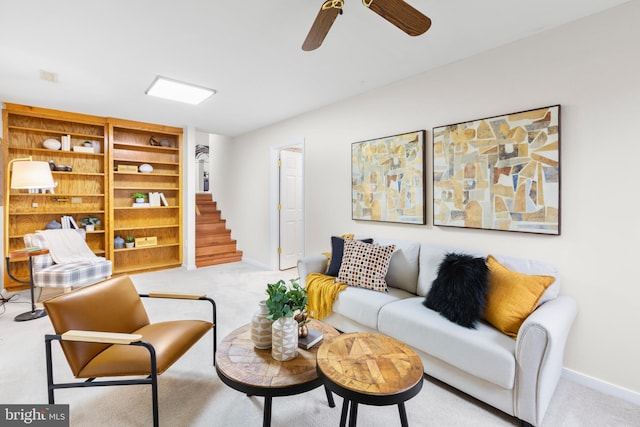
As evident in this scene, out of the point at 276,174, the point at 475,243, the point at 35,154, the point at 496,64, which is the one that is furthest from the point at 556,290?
the point at 35,154

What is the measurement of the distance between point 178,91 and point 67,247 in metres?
2.46

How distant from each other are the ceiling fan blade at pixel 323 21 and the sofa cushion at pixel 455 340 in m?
1.87

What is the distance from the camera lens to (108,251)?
462cm

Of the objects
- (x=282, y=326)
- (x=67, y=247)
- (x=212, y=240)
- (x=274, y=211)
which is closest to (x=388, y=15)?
(x=282, y=326)

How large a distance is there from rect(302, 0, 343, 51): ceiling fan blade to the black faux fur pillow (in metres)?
1.70

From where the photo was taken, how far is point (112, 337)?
1487mm

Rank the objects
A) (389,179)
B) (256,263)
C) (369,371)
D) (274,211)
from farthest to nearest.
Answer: (256,263)
(274,211)
(389,179)
(369,371)

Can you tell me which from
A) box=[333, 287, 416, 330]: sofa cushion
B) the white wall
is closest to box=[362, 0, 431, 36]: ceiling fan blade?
the white wall

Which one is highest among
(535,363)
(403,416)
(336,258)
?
(336,258)

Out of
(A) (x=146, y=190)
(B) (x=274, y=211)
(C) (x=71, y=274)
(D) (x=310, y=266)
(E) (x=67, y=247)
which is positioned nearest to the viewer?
(D) (x=310, y=266)

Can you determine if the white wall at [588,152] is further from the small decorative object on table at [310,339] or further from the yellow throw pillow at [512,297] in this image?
the small decorative object on table at [310,339]

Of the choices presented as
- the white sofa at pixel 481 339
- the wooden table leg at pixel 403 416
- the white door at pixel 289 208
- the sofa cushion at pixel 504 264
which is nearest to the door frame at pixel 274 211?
the white door at pixel 289 208

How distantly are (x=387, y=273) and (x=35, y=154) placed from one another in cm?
511

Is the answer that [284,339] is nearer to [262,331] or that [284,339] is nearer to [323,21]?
[262,331]
